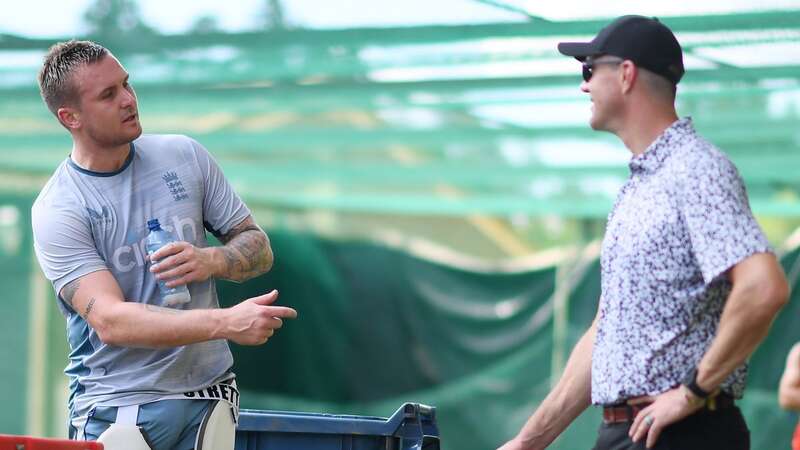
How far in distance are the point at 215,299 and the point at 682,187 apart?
152 centimetres

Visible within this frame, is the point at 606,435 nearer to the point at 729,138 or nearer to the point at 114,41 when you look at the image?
the point at 114,41

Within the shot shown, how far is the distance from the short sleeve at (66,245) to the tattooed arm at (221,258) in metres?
0.22

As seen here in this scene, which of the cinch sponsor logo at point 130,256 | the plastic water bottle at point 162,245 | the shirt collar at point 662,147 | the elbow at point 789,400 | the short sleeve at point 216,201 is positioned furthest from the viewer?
the elbow at point 789,400

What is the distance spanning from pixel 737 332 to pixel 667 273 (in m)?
0.23

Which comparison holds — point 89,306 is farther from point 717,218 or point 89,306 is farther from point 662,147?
point 717,218

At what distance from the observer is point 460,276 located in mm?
14445

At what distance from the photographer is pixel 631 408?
327 cm

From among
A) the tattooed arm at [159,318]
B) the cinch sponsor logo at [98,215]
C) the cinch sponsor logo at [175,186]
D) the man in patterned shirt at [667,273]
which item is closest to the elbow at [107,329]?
the tattooed arm at [159,318]

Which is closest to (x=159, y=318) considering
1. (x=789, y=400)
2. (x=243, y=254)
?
(x=243, y=254)

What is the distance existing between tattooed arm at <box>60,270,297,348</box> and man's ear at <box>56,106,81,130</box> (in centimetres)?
45

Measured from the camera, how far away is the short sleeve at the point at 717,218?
304 cm

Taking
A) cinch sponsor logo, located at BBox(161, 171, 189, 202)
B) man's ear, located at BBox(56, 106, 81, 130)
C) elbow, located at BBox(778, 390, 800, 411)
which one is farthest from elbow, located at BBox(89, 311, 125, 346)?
elbow, located at BBox(778, 390, 800, 411)

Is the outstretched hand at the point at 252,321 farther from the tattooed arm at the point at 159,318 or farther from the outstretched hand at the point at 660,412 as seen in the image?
the outstretched hand at the point at 660,412

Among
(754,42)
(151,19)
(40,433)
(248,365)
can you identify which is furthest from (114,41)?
(248,365)
